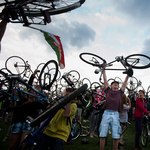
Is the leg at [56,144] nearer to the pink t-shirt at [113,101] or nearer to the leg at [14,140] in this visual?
the leg at [14,140]

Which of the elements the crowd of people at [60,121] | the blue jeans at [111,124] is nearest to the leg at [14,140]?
the crowd of people at [60,121]

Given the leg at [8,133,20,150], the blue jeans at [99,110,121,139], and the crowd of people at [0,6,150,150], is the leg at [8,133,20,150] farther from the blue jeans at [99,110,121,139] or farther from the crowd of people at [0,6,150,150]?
the blue jeans at [99,110,121,139]

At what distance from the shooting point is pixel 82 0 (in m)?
9.78

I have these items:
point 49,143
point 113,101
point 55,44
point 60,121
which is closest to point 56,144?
point 49,143

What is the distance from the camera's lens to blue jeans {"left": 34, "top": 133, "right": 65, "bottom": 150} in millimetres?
2295

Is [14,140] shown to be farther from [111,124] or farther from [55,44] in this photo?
[55,44]

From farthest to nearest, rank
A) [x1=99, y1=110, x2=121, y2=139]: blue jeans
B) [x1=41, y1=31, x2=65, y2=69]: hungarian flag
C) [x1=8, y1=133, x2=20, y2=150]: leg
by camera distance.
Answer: [x1=41, y1=31, x2=65, y2=69]: hungarian flag
[x1=99, y1=110, x2=121, y2=139]: blue jeans
[x1=8, y1=133, x2=20, y2=150]: leg

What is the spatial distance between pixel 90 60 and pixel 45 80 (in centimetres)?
220

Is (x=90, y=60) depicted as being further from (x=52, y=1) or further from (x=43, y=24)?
(x=52, y=1)

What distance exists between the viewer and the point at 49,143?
2.39m

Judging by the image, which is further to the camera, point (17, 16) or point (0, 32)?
point (17, 16)

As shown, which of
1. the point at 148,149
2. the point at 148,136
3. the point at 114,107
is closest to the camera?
the point at 114,107

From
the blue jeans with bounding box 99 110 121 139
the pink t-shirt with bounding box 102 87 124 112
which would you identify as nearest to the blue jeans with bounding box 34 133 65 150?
the blue jeans with bounding box 99 110 121 139

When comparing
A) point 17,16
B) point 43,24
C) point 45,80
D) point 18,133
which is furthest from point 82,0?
point 18,133
